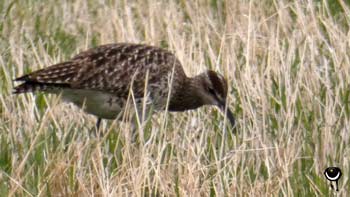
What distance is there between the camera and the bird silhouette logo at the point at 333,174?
7.84m

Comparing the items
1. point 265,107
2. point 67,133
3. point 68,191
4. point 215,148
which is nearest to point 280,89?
point 265,107

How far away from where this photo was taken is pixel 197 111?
33.6 feet

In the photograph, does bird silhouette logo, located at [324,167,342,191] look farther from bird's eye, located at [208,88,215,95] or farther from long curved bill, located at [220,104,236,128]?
bird's eye, located at [208,88,215,95]

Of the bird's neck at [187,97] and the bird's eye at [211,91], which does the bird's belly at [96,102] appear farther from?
the bird's eye at [211,91]

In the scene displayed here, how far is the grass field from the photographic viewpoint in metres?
8.03

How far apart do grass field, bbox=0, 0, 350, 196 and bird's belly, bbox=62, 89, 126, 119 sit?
0.11 m

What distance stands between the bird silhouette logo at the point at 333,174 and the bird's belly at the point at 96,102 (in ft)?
6.61

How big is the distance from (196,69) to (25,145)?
251 cm

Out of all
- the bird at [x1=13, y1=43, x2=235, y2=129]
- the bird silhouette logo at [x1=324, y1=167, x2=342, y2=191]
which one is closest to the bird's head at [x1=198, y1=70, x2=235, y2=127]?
the bird at [x1=13, y1=43, x2=235, y2=129]

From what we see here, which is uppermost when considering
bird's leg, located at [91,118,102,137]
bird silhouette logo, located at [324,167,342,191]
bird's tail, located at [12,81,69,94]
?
bird's tail, located at [12,81,69,94]

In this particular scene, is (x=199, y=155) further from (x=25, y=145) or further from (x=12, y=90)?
(x=12, y=90)

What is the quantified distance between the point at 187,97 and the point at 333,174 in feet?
8.38

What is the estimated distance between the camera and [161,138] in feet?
28.2

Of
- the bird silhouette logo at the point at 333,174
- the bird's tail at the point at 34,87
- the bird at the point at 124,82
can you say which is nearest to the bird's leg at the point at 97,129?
the bird at the point at 124,82
